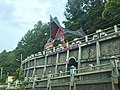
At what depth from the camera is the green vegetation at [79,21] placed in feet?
79.8

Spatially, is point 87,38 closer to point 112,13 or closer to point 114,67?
point 112,13

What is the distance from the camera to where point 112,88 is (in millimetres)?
11922

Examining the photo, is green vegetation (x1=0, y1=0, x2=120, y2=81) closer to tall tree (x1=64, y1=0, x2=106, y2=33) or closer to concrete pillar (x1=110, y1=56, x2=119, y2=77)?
tall tree (x1=64, y1=0, x2=106, y2=33)

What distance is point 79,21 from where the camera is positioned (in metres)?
36.0

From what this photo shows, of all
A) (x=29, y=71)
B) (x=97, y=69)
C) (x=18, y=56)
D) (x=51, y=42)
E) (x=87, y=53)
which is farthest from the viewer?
(x=18, y=56)

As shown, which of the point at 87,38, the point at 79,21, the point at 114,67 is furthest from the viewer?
the point at 79,21

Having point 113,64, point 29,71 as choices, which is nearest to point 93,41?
point 113,64

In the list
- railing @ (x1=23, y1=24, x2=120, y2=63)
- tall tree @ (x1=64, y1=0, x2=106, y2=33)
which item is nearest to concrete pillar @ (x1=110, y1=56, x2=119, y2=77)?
railing @ (x1=23, y1=24, x2=120, y2=63)

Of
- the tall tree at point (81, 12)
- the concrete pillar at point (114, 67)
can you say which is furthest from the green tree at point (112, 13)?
the concrete pillar at point (114, 67)

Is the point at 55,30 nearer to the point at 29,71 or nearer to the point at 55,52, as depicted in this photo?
the point at 29,71

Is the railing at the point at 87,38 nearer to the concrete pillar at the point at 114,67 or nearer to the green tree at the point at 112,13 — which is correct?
the green tree at the point at 112,13

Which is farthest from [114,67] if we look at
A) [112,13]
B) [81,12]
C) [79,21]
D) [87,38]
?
[81,12]

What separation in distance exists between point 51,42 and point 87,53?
1519 cm

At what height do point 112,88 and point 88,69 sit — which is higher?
point 88,69
